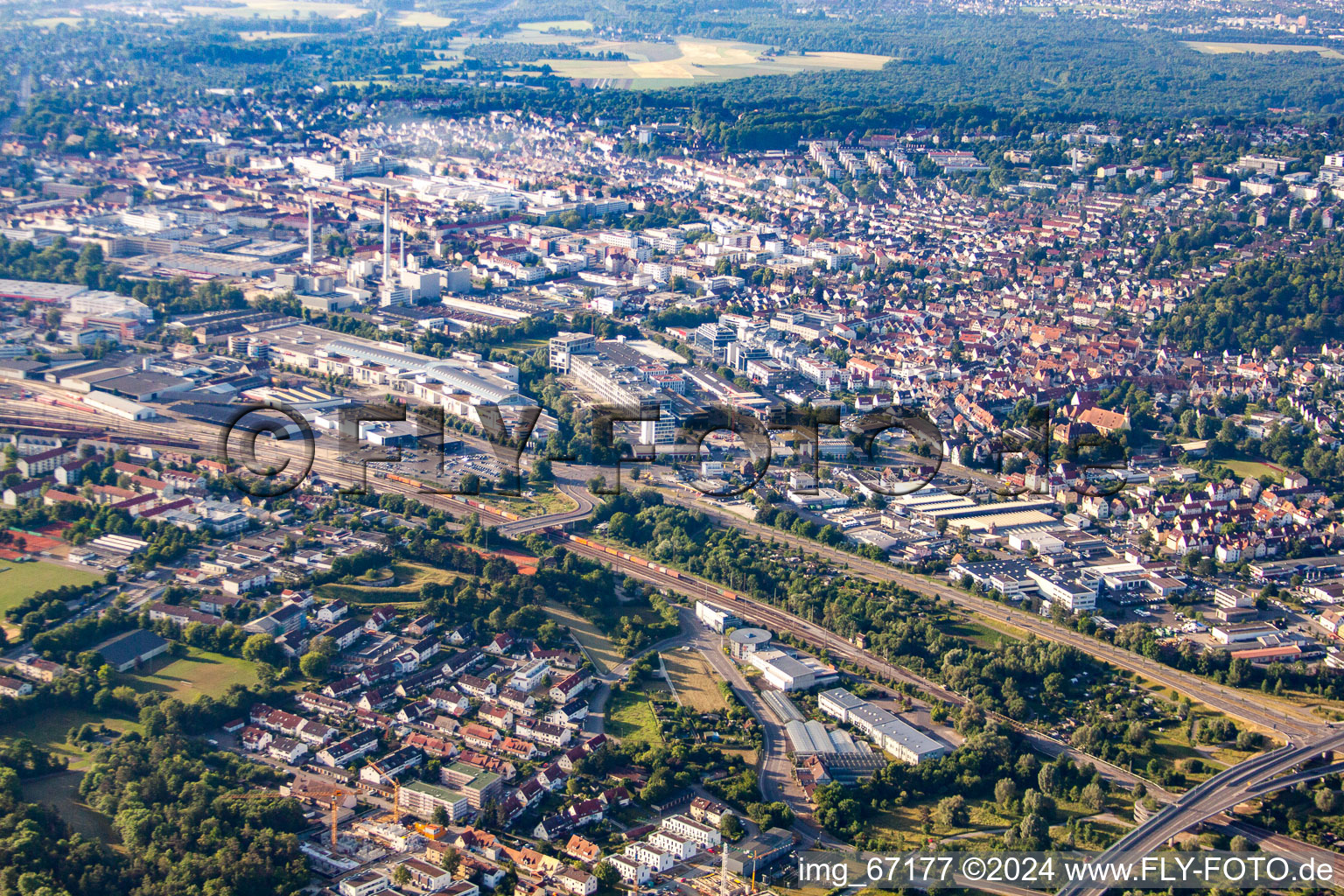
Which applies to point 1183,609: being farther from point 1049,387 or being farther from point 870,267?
point 870,267

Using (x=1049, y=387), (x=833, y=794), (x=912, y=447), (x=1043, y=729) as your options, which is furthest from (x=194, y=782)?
(x=1049, y=387)

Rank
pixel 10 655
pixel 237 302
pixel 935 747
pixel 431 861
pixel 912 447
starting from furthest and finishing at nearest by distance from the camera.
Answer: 1. pixel 237 302
2. pixel 912 447
3. pixel 10 655
4. pixel 935 747
5. pixel 431 861

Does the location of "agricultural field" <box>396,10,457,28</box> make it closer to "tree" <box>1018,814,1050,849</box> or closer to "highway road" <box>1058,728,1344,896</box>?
"highway road" <box>1058,728,1344,896</box>

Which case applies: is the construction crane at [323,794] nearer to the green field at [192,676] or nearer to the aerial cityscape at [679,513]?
the aerial cityscape at [679,513]

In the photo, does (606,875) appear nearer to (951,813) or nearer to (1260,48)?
(951,813)

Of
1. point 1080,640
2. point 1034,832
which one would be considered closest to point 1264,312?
point 1080,640

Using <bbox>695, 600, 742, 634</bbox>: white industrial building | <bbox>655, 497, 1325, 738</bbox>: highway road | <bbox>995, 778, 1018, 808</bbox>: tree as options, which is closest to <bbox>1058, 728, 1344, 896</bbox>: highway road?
<bbox>655, 497, 1325, 738</bbox>: highway road

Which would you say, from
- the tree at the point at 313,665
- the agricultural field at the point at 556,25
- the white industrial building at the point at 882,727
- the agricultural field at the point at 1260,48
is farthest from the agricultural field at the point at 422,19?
the white industrial building at the point at 882,727
